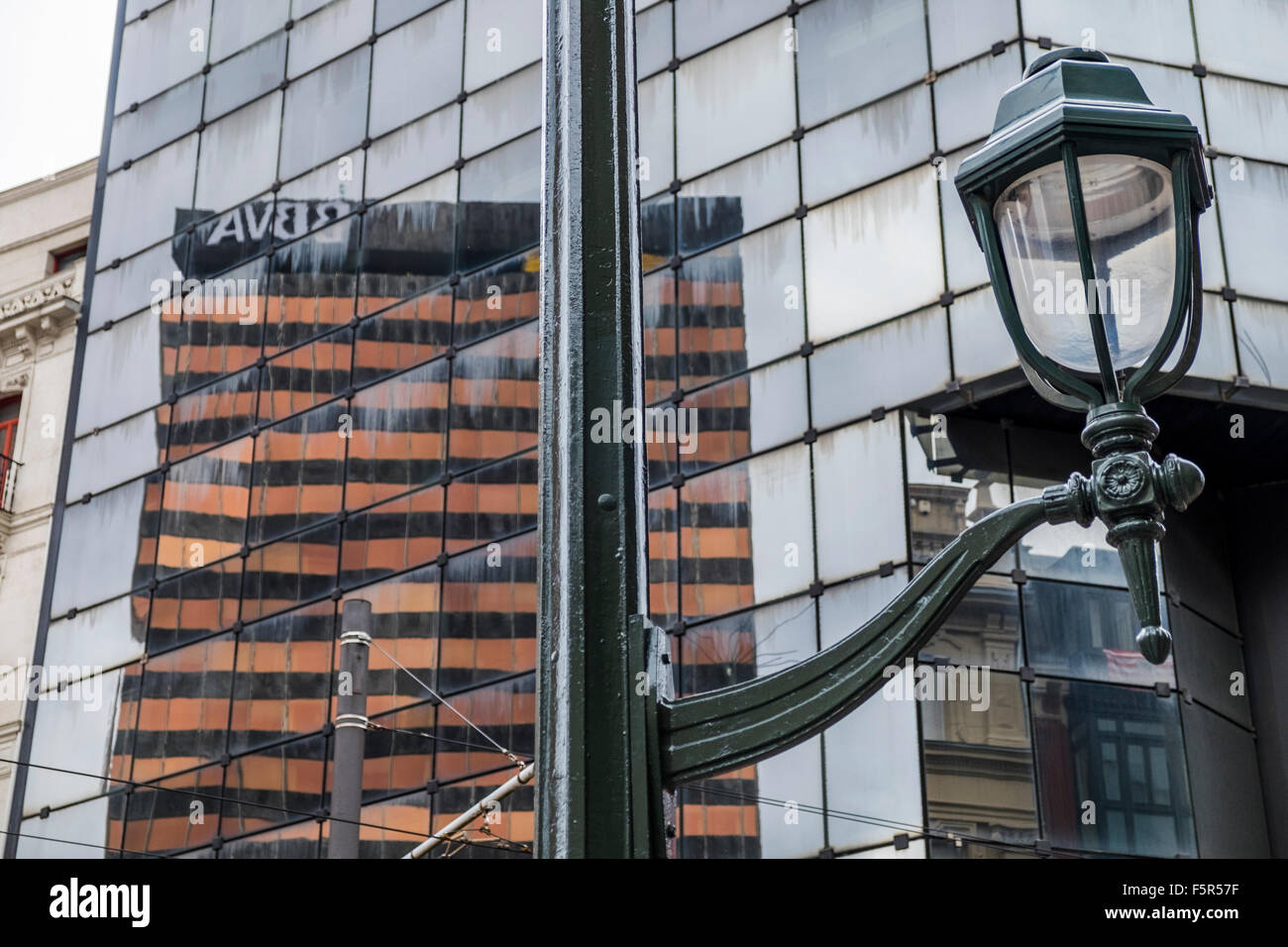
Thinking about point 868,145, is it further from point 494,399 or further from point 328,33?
point 328,33

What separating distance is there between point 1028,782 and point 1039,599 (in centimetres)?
184

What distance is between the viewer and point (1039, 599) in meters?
18.8

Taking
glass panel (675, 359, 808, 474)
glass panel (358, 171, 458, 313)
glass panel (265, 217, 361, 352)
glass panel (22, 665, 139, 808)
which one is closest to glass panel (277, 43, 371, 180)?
glass panel (265, 217, 361, 352)

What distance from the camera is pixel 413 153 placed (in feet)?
83.9

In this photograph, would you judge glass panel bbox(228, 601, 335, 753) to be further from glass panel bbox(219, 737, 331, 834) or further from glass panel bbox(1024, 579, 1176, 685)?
glass panel bbox(1024, 579, 1176, 685)

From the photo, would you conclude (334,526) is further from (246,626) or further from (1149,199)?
(1149,199)

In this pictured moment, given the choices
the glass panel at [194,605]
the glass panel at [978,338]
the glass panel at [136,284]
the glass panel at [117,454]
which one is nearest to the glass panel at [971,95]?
the glass panel at [978,338]

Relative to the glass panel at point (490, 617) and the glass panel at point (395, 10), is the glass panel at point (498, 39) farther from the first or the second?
the glass panel at point (490, 617)

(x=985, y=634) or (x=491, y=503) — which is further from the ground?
(x=491, y=503)

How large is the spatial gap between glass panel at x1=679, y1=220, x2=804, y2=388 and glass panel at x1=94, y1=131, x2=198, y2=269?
32.9 ft

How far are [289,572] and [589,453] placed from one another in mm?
20460

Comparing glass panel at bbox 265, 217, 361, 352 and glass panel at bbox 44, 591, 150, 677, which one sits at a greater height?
glass panel at bbox 265, 217, 361, 352

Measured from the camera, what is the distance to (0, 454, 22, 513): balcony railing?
2916 cm

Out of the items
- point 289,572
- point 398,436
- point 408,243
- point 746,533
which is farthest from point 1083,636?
point 408,243
